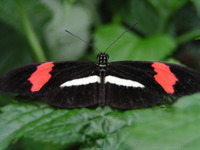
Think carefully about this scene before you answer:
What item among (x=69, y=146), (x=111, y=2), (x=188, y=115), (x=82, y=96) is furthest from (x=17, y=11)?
(x=188, y=115)

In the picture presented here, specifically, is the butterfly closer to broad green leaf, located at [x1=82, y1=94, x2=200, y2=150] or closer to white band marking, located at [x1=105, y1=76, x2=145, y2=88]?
white band marking, located at [x1=105, y1=76, x2=145, y2=88]

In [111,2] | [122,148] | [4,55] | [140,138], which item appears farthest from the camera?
[4,55]

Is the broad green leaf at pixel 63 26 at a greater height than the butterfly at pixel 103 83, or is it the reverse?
the broad green leaf at pixel 63 26

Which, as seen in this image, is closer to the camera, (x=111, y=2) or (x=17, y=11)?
(x=17, y=11)

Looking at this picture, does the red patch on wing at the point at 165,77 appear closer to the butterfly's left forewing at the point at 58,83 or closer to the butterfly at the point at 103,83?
the butterfly at the point at 103,83

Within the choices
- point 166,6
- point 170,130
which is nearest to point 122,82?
point 170,130

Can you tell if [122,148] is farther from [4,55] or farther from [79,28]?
[4,55]

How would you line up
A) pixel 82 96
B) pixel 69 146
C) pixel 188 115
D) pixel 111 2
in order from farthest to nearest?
pixel 111 2
pixel 69 146
pixel 82 96
pixel 188 115

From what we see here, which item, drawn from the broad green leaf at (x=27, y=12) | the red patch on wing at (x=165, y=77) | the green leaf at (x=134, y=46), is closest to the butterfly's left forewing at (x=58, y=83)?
the red patch on wing at (x=165, y=77)

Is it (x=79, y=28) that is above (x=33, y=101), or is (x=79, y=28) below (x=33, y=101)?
above

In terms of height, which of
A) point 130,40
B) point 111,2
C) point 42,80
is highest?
point 111,2
